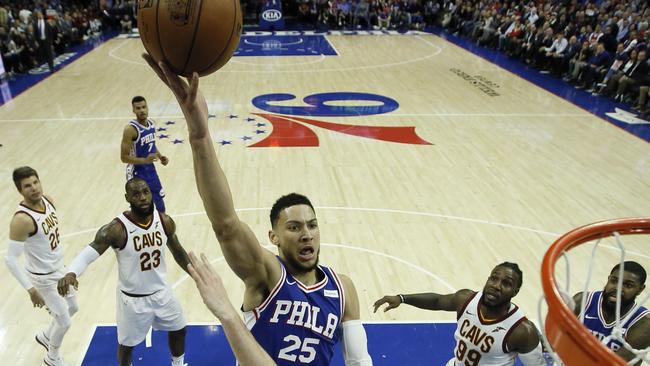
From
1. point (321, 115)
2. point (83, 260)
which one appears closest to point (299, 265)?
point (83, 260)

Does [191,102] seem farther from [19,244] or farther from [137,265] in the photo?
[19,244]

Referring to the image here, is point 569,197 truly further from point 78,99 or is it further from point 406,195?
point 78,99

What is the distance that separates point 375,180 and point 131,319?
4.70m

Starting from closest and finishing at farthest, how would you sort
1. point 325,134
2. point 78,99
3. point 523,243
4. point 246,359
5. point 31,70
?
point 246,359
point 523,243
point 325,134
point 78,99
point 31,70

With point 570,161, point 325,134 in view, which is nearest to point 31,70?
point 325,134

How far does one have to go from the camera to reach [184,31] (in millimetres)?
2146

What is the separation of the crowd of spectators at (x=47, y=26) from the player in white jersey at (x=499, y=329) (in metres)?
14.1

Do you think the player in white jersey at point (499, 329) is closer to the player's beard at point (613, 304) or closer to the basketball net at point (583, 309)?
the basketball net at point (583, 309)

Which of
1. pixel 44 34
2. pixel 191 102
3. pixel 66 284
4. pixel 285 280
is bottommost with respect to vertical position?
pixel 44 34

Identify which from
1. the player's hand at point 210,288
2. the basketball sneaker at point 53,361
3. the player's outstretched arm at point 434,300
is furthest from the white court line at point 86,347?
the player's hand at point 210,288

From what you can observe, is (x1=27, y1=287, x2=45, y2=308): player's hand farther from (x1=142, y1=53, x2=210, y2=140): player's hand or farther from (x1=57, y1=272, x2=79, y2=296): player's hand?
(x1=142, y1=53, x2=210, y2=140): player's hand

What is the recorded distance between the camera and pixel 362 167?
26.9 ft

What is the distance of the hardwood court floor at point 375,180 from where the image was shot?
532 centimetres

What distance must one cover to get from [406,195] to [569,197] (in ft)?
7.43
